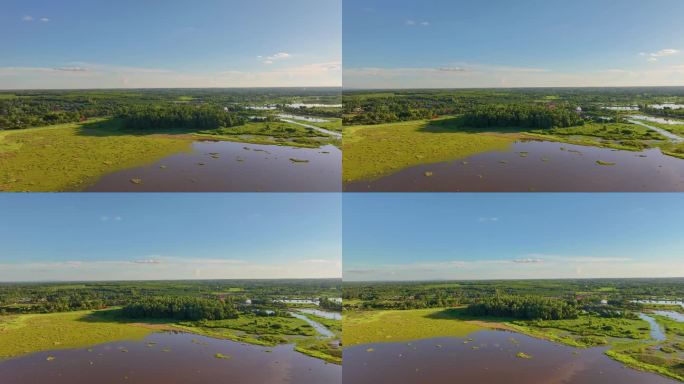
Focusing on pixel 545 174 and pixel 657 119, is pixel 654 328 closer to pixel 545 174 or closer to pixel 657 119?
pixel 657 119

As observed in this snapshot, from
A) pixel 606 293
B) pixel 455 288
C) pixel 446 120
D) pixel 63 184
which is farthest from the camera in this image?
pixel 606 293

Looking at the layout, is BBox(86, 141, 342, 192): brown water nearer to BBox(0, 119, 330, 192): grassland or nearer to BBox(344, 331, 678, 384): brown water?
BBox(0, 119, 330, 192): grassland

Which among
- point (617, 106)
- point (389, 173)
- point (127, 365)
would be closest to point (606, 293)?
point (617, 106)

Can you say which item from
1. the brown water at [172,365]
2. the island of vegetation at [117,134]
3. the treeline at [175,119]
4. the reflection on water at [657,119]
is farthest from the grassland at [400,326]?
the reflection on water at [657,119]

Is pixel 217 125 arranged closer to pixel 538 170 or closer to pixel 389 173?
pixel 389 173

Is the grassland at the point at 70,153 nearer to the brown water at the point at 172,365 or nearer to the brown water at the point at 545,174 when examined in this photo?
the brown water at the point at 545,174

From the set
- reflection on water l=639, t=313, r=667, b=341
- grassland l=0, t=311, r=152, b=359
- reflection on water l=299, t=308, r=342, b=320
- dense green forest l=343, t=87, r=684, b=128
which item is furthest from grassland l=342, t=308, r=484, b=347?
grassland l=0, t=311, r=152, b=359

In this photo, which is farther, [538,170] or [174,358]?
[174,358]

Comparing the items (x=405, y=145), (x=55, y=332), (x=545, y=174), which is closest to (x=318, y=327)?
(x=405, y=145)
